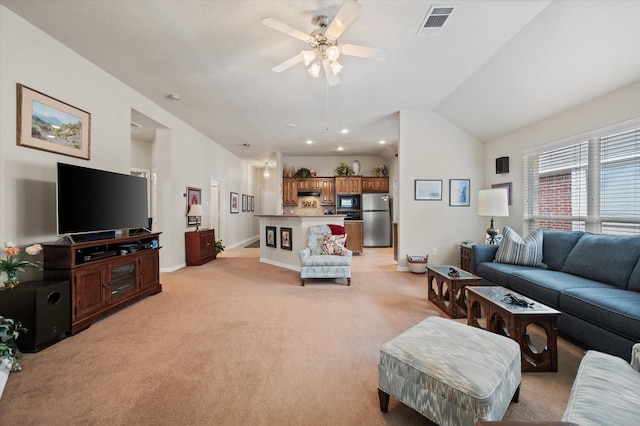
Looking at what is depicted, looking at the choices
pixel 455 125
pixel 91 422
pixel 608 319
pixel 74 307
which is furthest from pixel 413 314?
pixel 455 125

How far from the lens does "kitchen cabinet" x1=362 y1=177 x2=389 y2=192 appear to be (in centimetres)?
821

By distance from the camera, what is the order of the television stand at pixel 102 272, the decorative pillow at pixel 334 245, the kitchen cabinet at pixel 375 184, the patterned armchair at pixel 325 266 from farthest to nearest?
the kitchen cabinet at pixel 375 184 → the decorative pillow at pixel 334 245 → the patterned armchair at pixel 325 266 → the television stand at pixel 102 272

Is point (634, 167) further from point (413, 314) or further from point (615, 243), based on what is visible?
point (413, 314)

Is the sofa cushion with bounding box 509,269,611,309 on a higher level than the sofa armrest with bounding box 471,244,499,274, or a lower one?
lower

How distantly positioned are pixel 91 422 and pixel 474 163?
235 inches

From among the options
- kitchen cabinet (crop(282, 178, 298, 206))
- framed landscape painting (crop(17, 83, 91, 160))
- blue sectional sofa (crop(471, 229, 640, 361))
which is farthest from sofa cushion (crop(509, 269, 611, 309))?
kitchen cabinet (crop(282, 178, 298, 206))

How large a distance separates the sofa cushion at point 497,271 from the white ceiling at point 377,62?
2201 mm

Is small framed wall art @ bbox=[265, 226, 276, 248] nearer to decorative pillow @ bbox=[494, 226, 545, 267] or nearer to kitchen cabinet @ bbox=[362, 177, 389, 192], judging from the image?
kitchen cabinet @ bbox=[362, 177, 389, 192]

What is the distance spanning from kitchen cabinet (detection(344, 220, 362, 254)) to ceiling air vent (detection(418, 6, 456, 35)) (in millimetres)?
5003

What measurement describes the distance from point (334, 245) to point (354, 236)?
2.83 metres

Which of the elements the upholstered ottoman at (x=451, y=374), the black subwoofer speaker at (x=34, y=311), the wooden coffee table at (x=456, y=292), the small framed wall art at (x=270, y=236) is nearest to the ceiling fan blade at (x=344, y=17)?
the upholstered ottoman at (x=451, y=374)

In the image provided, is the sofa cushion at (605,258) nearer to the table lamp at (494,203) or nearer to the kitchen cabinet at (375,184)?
the table lamp at (494,203)

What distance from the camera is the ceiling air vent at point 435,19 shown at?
233cm

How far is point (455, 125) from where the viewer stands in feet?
16.5
